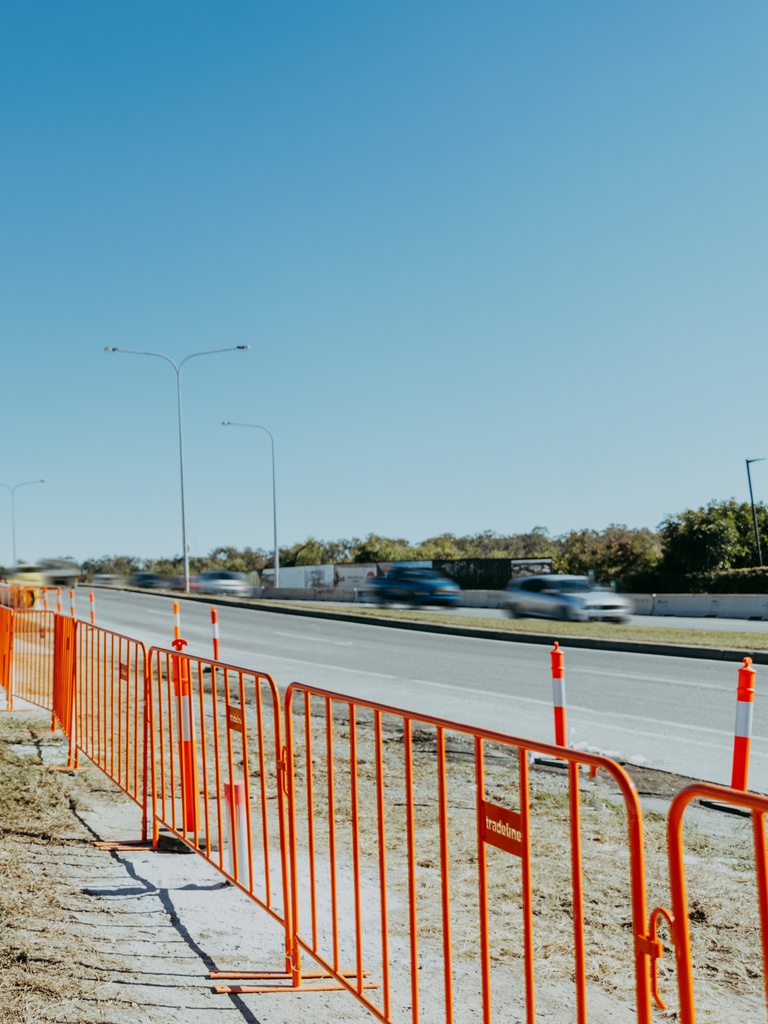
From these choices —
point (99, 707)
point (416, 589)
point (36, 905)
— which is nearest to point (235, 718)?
point (36, 905)

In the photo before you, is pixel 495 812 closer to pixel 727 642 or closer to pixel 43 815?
pixel 43 815

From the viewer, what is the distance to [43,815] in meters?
6.31

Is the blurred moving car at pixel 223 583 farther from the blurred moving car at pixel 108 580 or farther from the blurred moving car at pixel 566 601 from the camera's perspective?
the blurred moving car at pixel 566 601

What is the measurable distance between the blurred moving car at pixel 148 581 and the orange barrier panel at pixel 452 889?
48.7 m

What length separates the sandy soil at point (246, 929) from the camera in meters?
3.65

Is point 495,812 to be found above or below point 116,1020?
above

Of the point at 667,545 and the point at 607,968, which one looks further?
the point at 667,545

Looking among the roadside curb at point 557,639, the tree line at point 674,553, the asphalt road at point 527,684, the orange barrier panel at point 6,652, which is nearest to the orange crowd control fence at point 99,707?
the orange barrier panel at point 6,652

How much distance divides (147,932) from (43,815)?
2213 millimetres

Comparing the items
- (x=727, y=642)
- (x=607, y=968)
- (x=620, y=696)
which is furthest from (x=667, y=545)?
(x=607, y=968)

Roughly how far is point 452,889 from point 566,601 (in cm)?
2137

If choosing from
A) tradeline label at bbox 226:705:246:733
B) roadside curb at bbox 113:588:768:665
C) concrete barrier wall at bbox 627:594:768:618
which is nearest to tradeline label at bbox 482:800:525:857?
tradeline label at bbox 226:705:246:733

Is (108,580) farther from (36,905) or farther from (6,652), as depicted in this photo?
(36,905)

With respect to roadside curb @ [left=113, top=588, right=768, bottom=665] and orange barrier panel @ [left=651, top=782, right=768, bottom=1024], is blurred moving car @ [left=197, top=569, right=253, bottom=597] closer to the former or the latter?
roadside curb @ [left=113, top=588, right=768, bottom=665]
